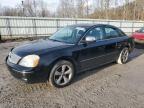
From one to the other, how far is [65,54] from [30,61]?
0.90 meters

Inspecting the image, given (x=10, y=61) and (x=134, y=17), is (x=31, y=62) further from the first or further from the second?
(x=134, y=17)

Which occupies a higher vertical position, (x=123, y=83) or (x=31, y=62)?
(x=31, y=62)

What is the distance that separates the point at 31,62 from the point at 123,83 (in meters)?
2.55

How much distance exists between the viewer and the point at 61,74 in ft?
13.7

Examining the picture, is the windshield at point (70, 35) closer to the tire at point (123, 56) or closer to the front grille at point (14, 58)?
the front grille at point (14, 58)

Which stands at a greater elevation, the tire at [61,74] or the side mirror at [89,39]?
the side mirror at [89,39]

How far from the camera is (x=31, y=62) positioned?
363 cm

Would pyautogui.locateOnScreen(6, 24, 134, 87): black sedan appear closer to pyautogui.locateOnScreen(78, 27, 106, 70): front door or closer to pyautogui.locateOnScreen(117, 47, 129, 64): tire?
pyautogui.locateOnScreen(78, 27, 106, 70): front door

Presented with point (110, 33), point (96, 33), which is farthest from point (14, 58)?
point (110, 33)

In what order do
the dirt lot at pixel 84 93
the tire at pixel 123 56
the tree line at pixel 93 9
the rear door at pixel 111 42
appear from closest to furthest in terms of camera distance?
the dirt lot at pixel 84 93, the rear door at pixel 111 42, the tire at pixel 123 56, the tree line at pixel 93 9


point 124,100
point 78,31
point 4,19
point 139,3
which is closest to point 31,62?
point 78,31

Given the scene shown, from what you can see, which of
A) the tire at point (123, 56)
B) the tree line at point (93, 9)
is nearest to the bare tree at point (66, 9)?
the tree line at point (93, 9)

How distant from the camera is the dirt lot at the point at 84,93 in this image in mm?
3422

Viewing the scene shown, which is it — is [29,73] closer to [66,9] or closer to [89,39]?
[89,39]
